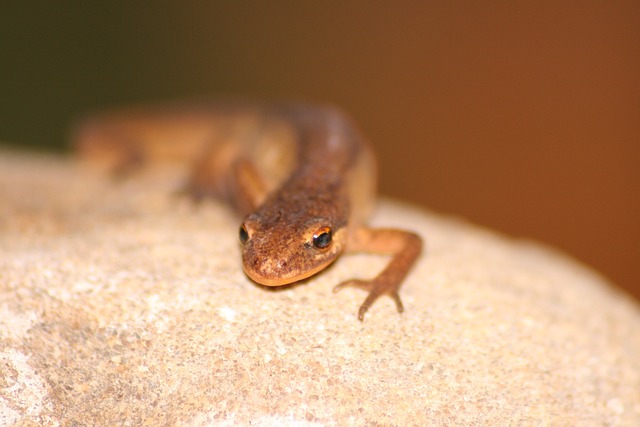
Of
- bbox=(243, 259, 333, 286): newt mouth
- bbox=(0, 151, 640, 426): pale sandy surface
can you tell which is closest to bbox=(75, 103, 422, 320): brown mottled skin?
bbox=(243, 259, 333, 286): newt mouth

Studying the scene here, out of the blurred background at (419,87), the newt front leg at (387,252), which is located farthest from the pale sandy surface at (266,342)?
the blurred background at (419,87)

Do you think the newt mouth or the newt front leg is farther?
the newt front leg

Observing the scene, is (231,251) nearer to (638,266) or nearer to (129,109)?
(129,109)

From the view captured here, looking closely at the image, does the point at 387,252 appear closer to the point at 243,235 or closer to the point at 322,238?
the point at 322,238

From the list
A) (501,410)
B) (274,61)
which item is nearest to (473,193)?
(274,61)

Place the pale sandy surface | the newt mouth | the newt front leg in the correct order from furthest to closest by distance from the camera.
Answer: the newt front leg < the newt mouth < the pale sandy surface

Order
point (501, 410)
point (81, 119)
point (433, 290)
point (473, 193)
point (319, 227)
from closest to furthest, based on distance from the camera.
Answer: point (501, 410)
point (319, 227)
point (433, 290)
point (81, 119)
point (473, 193)

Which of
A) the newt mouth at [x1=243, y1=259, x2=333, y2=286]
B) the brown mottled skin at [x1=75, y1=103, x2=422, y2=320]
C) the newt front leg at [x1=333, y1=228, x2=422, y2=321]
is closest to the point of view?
the newt mouth at [x1=243, y1=259, x2=333, y2=286]

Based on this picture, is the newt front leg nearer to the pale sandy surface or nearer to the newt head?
the pale sandy surface
